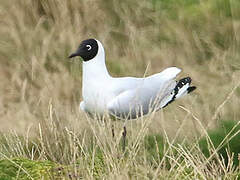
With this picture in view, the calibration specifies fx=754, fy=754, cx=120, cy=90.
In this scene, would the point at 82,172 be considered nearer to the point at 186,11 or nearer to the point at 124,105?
the point at 124,105

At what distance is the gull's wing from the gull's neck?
0.47ft

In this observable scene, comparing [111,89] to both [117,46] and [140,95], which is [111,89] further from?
[117,46]

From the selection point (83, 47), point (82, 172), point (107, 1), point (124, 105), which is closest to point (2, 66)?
point (107, 1)

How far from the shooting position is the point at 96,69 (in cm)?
566

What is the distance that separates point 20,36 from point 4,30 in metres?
0.22

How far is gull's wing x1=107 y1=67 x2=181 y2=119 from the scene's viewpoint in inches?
212

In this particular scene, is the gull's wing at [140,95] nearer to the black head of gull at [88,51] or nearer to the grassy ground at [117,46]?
the black head of gull at [88,51]

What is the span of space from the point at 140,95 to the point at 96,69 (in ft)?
1.26

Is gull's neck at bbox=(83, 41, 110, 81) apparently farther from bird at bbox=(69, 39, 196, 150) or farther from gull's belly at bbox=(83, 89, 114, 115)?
gull's belly at bbox=(83, 89, 114, 115)

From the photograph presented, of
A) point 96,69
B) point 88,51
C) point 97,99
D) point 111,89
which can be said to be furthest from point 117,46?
point 97,99

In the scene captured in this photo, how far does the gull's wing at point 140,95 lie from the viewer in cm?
538

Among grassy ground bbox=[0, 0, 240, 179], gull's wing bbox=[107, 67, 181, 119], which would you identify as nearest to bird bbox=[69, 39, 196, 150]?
gull's wing bbox=[107, 67, 181, 119]

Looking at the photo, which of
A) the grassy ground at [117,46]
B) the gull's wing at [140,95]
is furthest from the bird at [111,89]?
the grassy ground at [117,46]

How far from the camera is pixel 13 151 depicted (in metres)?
4.78
